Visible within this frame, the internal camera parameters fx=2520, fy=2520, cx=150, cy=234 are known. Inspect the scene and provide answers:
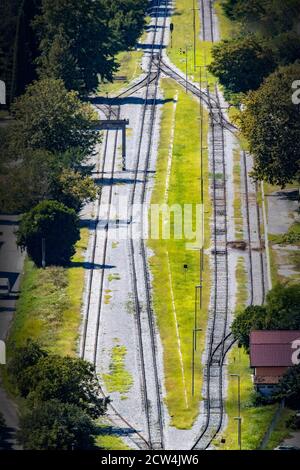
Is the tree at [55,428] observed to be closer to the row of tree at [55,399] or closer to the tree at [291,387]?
the row of tree at [55,399]

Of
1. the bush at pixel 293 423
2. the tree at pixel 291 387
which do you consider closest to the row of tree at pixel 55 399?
the tree at pixel 291 387

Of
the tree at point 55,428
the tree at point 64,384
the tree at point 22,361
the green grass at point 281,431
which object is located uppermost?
the tree at point 22,361

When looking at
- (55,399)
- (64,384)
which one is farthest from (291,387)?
(55,399)

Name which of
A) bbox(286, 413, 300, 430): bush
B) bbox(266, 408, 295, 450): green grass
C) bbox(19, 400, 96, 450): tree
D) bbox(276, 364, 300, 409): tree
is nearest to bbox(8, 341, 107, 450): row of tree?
bbox(19, 400, 96, 450): tree
